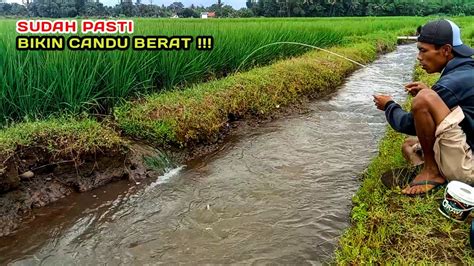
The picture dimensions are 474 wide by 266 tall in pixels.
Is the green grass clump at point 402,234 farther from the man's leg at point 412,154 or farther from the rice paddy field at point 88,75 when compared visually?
the rice paddy field at point 88,75

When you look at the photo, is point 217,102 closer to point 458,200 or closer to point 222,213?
point 222,213

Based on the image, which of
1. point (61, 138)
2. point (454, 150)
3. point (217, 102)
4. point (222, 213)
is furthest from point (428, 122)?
point (217, 102)

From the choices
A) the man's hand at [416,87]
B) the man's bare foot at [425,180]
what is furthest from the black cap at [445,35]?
the man's bare foot at [425,180]

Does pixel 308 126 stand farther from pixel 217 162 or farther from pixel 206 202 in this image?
pixel 206 202

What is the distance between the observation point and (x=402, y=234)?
2547 mm

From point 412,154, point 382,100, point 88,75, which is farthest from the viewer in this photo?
point 88,75

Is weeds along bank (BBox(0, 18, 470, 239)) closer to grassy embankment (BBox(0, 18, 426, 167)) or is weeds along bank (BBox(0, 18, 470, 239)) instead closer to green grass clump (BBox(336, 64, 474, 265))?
grassy embankment (BBox(0, 18, 426, 167))

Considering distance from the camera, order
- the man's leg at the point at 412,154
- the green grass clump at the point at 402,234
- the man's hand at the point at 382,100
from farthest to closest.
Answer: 1. the man's leg at the point at 412,154
2. the man's hand at the point at 382,100
3. the green grass clump at the point at 402,234

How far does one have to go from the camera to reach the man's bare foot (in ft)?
9.50

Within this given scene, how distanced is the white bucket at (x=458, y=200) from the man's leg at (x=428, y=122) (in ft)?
1.07

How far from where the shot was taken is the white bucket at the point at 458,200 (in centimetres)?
244

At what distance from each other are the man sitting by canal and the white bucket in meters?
0.26

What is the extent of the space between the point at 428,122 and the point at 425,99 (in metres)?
0.16

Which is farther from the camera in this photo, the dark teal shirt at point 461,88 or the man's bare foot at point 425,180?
the man's bare foot at point 425,180
